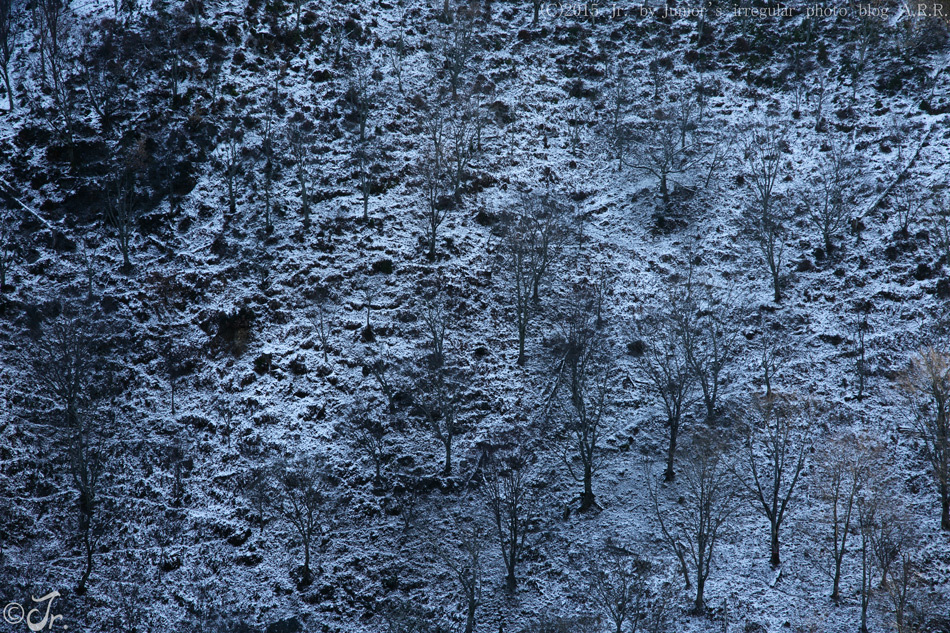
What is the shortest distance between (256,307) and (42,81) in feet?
79.8

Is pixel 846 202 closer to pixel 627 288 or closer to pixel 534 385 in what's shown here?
pixel 627 288

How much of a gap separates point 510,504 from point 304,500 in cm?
1029

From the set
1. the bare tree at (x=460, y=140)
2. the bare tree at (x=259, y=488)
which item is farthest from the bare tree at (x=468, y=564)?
the bare tree at (x=460, y=140)

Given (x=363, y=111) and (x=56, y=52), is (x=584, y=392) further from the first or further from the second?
(x=56, y=52)

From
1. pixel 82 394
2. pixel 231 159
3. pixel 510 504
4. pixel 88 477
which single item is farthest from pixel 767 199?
pixel 88 477

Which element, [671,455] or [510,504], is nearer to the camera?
[510,504]

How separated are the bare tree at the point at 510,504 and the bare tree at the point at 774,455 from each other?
434 inches

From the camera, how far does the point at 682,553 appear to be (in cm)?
3262

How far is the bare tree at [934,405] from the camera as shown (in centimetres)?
3281

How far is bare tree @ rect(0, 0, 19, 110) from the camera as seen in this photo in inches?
1848

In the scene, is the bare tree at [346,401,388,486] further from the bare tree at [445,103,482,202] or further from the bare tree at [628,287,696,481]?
the bare tree at [445,103,482,202]

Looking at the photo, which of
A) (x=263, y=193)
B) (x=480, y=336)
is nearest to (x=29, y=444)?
(x=263, y=193)

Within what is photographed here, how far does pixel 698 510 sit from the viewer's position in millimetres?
34562
